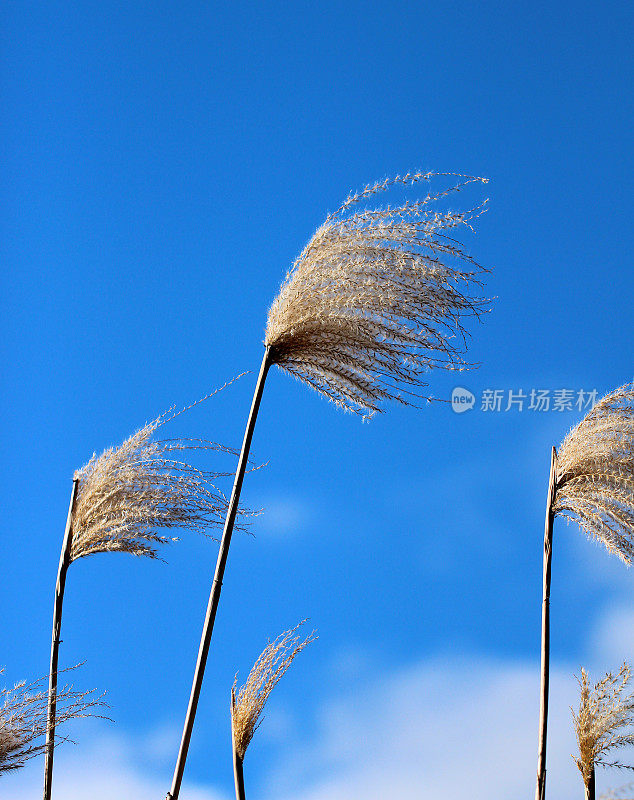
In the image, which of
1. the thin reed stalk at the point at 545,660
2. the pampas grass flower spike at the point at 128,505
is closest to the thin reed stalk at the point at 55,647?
the pampas grass flower spike at the point at 128,505

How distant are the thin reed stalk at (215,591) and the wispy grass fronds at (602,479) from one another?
5.26 feet

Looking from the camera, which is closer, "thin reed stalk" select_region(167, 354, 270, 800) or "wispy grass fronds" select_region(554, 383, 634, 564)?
"thin reed stalk" select_region(167, 354, 270, 800)

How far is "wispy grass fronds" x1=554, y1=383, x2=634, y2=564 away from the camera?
3953mm

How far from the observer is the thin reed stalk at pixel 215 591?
2771 mm

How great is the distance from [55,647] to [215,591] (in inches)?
35.9

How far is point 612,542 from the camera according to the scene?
3961mm

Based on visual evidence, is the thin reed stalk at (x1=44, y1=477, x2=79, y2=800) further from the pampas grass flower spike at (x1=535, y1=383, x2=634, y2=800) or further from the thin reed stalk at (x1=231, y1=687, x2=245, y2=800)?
the pampas grass flower spike at (x1=535, y1=383, x2=634, y2=800)

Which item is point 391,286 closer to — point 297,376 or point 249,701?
point 297,376

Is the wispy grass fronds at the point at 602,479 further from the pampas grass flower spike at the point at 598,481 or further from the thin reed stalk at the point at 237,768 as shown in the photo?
the thin reed stalk at the point at 237,768

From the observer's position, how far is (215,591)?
2961 mm

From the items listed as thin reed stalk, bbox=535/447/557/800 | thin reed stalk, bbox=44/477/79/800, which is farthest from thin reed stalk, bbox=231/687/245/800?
thin reed stalk, bbox=535/447/557/800

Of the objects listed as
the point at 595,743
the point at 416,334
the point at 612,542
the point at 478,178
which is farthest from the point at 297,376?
the point at 595,743

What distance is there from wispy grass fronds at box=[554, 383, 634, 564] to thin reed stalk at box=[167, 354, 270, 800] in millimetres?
1604

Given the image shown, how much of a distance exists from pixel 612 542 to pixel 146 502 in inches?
82.9
